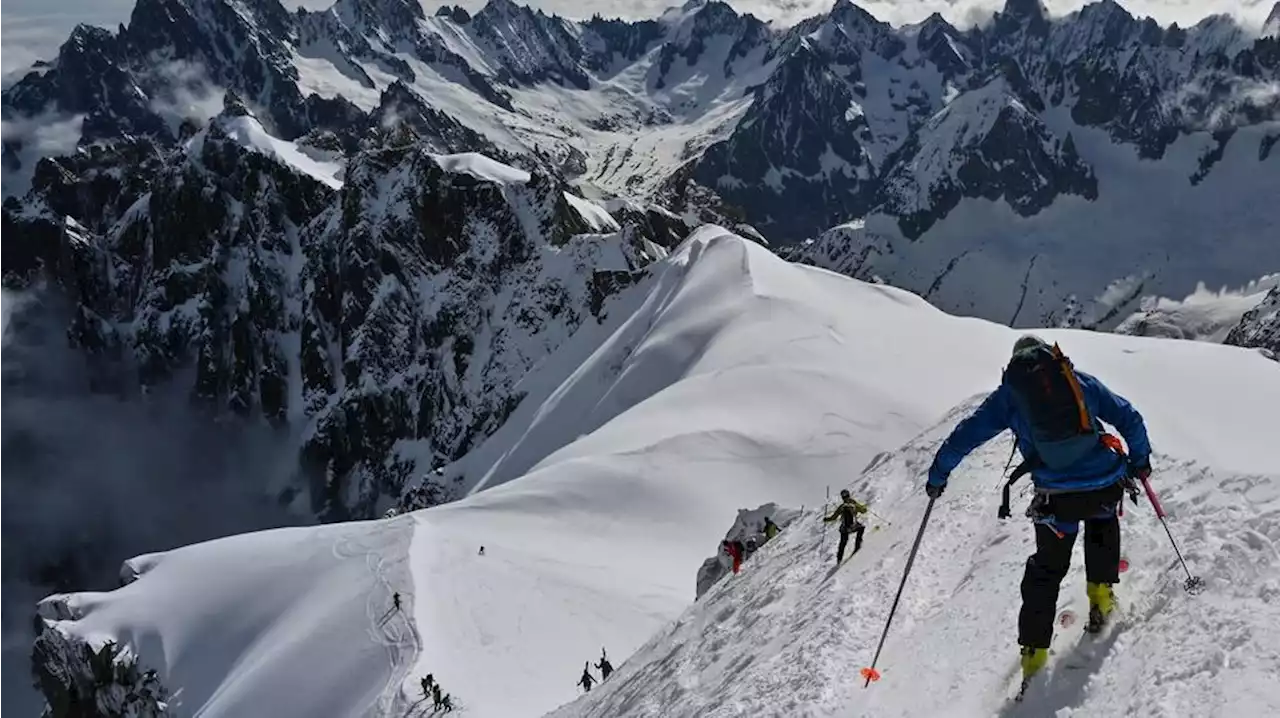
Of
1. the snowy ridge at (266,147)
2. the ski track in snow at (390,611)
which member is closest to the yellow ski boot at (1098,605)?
the ski track in snow at (390,611)

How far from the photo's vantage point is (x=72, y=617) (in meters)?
54.3

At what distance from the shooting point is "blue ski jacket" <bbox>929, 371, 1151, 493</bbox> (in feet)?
31.4

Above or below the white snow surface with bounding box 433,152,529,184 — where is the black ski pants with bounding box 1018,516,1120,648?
below

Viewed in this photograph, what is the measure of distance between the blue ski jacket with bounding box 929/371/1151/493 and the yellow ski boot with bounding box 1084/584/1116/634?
1.21 meters

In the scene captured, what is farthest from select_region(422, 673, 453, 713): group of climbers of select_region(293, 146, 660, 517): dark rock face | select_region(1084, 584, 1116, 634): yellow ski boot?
select_region(293, 146, 660, 517): dark rock face

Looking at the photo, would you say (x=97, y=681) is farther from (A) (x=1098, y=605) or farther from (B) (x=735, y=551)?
(A) (x=1098, y=605)

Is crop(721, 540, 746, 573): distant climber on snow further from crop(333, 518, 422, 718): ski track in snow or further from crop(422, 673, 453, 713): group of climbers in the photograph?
crop(333, 518, 422, 718): ski track in snow

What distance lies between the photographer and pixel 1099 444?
31.4ft

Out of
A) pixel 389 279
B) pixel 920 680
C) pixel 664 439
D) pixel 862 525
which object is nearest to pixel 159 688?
pixel 664 439

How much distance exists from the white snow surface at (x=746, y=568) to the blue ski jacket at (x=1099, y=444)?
1720 mm

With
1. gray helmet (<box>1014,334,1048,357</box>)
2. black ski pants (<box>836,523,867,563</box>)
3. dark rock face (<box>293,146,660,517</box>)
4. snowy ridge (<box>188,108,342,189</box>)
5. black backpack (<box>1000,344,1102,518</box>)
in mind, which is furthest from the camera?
snowy ridge (<box>188,108,342,189</box>)

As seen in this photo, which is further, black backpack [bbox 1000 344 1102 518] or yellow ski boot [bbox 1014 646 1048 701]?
yellow ski boot [bbox 1014 646 1048 701]

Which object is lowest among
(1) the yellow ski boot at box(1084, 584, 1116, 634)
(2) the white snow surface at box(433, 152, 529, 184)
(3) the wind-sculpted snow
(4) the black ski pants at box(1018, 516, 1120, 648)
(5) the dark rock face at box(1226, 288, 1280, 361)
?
(5) the dark rock face at box(1226, 288, 1280, 361)

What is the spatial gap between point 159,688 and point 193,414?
16063 cm
